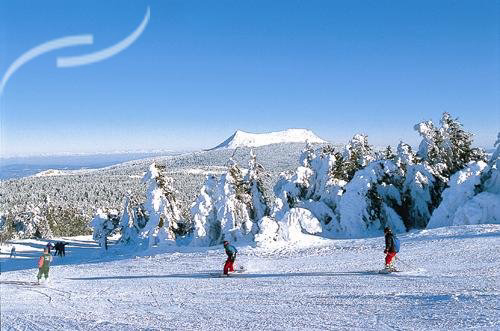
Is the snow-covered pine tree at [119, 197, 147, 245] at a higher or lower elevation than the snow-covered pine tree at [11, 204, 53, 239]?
higher

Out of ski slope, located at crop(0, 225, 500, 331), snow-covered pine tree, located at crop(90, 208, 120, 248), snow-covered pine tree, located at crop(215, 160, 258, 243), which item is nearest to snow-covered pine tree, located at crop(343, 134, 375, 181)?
snow-covered pine tree, located at crop(215, 160, 258, 243)

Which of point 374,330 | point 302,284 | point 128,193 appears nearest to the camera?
point 374,330

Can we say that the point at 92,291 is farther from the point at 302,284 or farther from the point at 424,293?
the point at 424,293

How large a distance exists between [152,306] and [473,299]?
798 cm

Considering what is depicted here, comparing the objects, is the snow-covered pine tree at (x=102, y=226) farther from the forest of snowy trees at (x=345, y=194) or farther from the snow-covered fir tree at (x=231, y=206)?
the snow-covered fir tree at (x=231, y=206)

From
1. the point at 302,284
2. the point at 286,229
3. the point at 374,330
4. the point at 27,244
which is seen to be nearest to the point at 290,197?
Result: the point at 286,229

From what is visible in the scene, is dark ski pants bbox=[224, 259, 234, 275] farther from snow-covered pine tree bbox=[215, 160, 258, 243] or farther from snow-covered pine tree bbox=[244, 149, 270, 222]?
snow-covered pine tree bbox=[244, 149, 270, 222]

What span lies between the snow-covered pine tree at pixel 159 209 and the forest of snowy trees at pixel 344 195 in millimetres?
75

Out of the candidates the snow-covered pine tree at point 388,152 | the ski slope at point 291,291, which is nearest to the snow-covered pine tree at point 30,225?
the ski slope at point 291,291

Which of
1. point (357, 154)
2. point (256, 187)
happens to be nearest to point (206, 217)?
point (256, 187)

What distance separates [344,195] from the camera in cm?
2880

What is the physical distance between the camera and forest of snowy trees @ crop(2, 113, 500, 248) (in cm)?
2519

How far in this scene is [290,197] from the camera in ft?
105

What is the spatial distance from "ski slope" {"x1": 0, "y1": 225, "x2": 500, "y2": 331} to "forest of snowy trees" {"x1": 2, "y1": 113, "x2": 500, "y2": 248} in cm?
491
